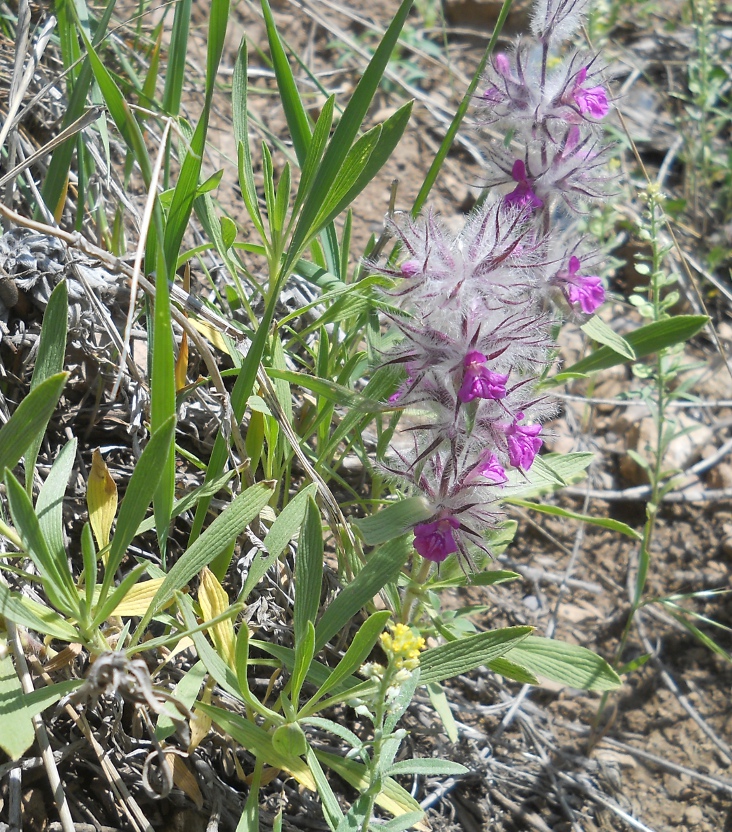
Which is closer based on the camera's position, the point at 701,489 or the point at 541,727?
the point at 541,727

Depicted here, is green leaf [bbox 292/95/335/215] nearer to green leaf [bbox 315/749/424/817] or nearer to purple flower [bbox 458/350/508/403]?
purple flower [bbox 458/350/508/403]

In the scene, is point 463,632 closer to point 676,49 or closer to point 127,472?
point 127,472

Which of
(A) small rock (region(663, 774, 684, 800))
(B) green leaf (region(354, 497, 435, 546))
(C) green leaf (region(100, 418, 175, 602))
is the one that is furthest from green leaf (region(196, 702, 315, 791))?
(A) small rock (region(663, 774, 684, 800))

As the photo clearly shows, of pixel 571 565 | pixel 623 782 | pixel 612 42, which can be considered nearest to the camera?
pixel 623 782

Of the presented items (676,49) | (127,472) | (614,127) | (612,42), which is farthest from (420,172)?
(127,472)

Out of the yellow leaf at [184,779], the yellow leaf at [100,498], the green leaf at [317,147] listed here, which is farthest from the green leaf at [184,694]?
the green leaf at [317,147]

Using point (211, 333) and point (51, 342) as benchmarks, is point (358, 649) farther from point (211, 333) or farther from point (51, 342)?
point (211, 333)
